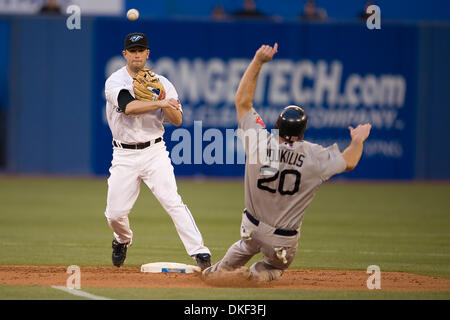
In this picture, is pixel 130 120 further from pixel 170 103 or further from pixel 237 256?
pixel 237 256

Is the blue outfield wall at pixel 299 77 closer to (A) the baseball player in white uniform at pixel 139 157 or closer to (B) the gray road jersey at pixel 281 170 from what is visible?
(A) the baseball player in white uniform at pixel 139 157

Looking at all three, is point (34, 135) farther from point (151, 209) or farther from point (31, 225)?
point (31, 225)

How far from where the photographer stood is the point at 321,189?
17.6 m

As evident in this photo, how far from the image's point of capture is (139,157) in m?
7.82

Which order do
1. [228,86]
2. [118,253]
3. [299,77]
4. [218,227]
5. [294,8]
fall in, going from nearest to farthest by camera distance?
[118,253]
[218,227]
[228,86]
[299,77]
[294,8]

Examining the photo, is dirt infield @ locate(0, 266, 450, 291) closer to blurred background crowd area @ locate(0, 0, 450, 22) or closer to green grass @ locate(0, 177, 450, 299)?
green grass @ locate(0, 177, 450, 299)

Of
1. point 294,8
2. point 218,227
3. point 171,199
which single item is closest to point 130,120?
point 171,199

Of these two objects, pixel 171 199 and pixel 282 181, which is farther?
pixel 171 199

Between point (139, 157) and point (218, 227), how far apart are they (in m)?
4.13

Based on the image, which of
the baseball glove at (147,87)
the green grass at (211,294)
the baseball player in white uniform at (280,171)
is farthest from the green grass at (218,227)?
the baseball glove at (147,87)

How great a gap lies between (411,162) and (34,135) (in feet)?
30.0

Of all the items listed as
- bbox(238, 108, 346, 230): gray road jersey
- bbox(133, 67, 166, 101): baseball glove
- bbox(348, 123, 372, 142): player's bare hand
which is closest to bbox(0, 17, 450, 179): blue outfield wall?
bbox(133, 67, 166, 101): baseball glove

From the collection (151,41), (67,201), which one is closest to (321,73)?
(151,41)

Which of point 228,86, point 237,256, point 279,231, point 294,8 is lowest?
point 237,256
